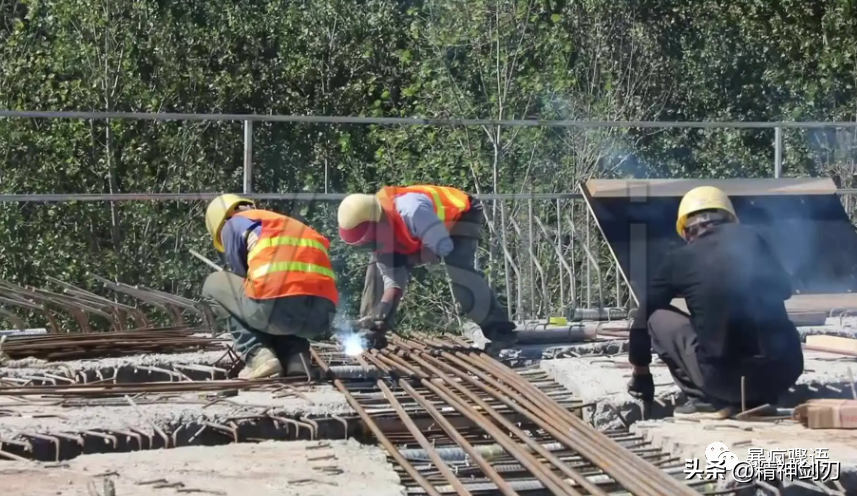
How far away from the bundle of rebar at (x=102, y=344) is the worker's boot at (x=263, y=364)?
1.32 meters

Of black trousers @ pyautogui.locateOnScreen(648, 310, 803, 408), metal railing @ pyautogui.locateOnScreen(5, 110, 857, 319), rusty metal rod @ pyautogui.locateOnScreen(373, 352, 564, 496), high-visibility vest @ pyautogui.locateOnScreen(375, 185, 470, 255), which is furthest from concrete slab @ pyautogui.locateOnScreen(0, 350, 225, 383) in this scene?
black trousers @ pyautogui.locateOnScreen(648, 310, 803, 408)

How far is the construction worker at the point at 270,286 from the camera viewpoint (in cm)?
781

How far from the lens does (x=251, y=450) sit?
631 centimetres

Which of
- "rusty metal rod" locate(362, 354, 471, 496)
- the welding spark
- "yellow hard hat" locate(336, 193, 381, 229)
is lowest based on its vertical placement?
the welding spark

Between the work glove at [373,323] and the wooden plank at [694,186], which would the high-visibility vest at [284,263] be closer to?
the work glove at [373,323]

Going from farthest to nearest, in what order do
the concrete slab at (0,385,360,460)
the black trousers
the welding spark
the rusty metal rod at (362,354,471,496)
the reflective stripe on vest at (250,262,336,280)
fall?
the welding spark
the reflective stripe on vest at (250,262,336,280)
the black trousers
the concrete slab at (0,385,360,460)
the rusty metal rod at (362,354,471,496)

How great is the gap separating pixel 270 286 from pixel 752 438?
114 inches

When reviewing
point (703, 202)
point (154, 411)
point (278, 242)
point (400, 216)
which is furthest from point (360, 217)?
point (703, 202)

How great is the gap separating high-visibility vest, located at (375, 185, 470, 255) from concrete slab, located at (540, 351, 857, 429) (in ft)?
3.92

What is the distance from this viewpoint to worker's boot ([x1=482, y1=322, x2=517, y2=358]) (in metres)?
9.12

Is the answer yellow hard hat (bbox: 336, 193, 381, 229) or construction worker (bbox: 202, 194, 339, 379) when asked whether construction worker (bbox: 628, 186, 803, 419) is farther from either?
yellow hard hat (bbox: 336, 193, 381, 229)

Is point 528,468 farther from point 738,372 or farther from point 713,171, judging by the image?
point 713,171

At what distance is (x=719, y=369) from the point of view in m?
6.80

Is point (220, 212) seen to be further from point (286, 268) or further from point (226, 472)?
point (226, 472)
